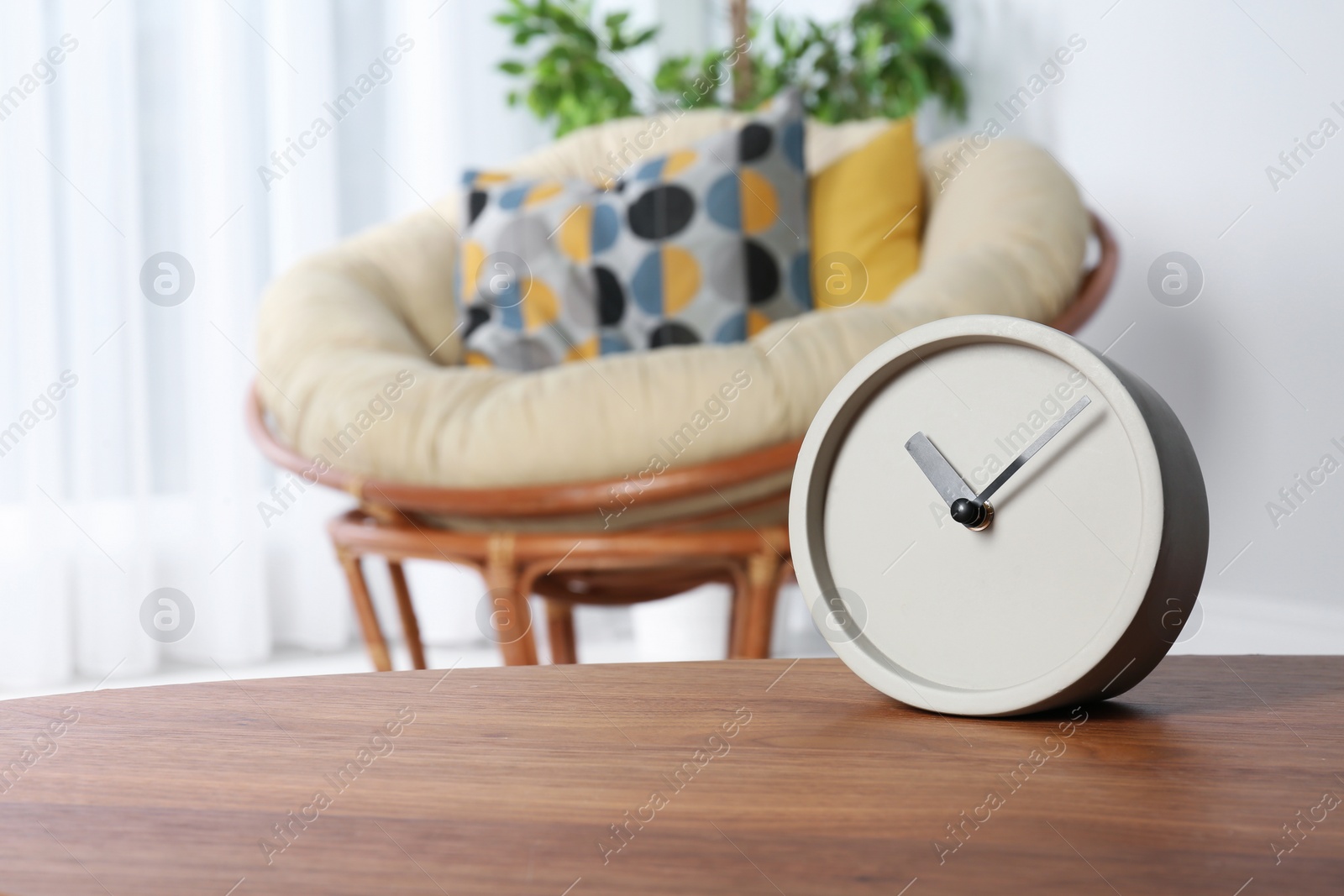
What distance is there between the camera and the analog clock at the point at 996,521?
37 centimetres

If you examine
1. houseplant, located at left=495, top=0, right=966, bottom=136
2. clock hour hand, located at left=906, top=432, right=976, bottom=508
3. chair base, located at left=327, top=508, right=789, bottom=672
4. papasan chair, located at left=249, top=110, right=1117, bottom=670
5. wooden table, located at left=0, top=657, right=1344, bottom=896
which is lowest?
chair base, located at left=327, top=508, right=789, bottom=672

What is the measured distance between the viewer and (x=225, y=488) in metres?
2.44

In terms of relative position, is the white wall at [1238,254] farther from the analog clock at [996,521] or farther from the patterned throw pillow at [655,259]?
the analog clock at [996,521]

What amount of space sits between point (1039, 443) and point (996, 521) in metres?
0.03

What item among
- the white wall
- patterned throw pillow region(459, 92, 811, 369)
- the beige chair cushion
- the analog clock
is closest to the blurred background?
the white wall

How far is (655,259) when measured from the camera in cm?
165

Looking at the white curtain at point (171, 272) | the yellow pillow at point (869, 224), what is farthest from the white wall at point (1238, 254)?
the white curtain at point (171, 272)

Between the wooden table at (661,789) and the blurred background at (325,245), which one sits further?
the blurred background at (325,245)

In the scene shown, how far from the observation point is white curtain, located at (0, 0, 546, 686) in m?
2.17

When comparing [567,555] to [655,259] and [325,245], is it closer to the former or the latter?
[655,259]

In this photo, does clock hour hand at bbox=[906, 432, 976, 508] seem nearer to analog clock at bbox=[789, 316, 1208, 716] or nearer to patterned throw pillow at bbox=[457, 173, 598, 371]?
analog clock at bbox=[789, 316, 1208, 716]

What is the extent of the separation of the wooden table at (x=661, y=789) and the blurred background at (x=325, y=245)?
135cm

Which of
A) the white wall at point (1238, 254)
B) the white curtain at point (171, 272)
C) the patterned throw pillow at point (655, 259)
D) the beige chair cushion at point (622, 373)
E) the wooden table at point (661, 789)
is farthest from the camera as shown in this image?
the white curtain at point (171, 272)

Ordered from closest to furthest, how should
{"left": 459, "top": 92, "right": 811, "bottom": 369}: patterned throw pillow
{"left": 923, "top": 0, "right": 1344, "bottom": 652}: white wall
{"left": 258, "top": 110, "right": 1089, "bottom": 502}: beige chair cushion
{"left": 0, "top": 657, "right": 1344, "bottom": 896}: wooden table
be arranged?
{"left": 0, "top": 657, "right": 1344, "bottom": 896}: wooden table < {"left": 258, "top": 110, "right": 1089, "bottom": 502}: beige chair cushion < {"left": 923, "top": 0, "right": 1344, "bottom": 652}: white wall < {"left": 459, "top": 92, "right": 811, "bottom": 369}: patterned throw pillow
